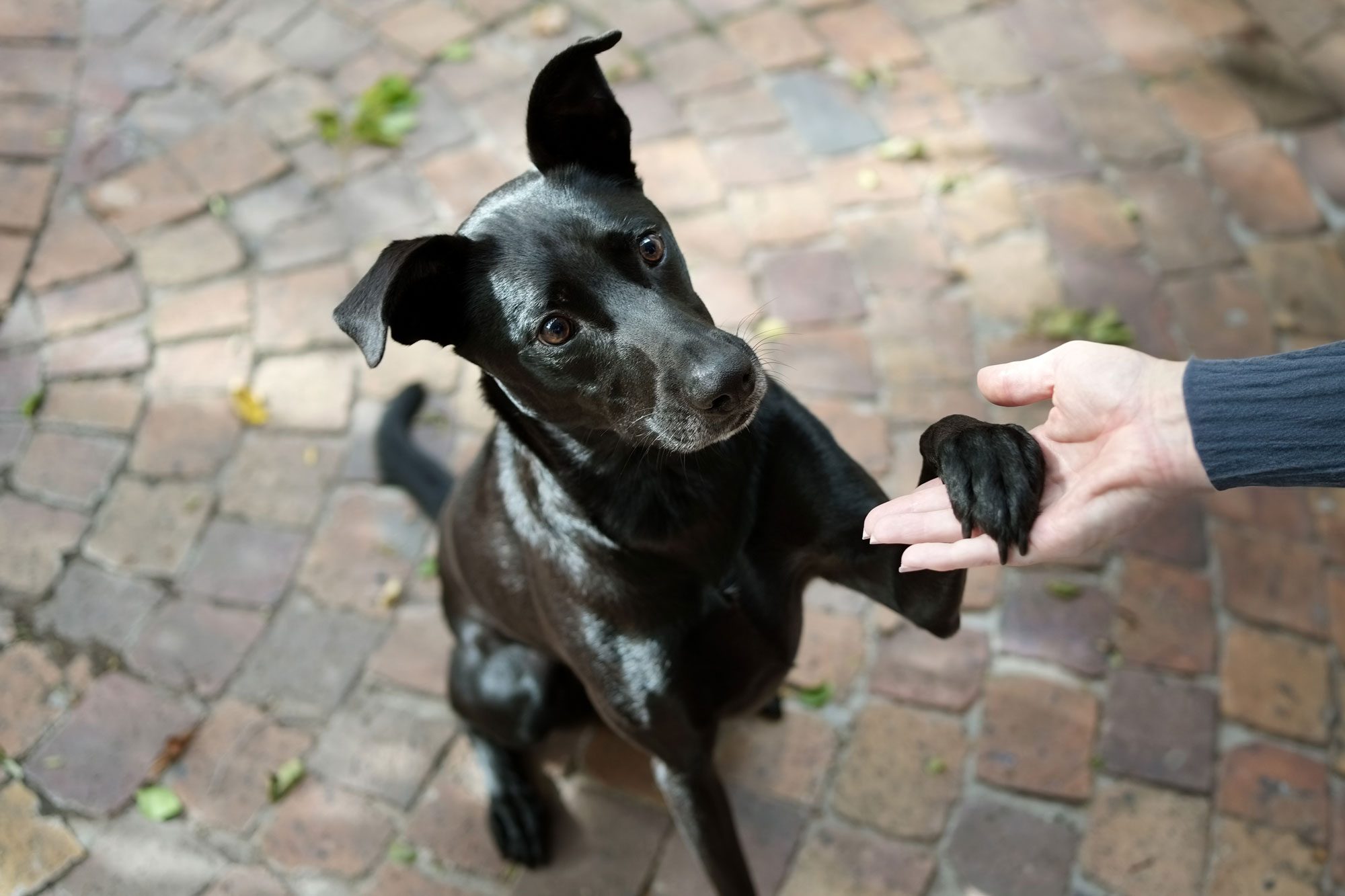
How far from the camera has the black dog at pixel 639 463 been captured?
2.18 meters

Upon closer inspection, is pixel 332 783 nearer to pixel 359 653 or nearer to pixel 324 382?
pixel 359 653

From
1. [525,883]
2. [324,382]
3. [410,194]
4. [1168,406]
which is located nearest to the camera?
[1168,406]

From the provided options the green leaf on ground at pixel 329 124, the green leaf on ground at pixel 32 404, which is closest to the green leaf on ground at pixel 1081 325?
the green leaf on ground at pixel 329 124

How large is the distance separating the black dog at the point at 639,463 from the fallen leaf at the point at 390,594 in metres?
1.03

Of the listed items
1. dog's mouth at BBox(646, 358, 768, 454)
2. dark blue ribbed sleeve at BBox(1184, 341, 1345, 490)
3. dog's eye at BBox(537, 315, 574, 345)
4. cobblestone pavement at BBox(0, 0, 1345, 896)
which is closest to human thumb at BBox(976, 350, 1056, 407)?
dark blue ribbed sleeve at BBox(1184, 341, 1345, 490)

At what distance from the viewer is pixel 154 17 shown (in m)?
5.29

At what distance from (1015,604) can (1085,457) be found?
4.95 ft

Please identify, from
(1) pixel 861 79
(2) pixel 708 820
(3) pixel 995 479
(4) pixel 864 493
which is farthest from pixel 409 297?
(1) pixel 861 79

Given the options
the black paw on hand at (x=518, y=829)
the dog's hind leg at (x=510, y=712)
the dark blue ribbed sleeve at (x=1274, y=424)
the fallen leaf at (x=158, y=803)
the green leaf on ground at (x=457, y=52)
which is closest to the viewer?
the dark blue ribbed sleeve at (x=1274, y=424)

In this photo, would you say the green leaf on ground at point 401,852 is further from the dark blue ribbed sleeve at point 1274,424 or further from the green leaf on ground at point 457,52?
the green leaf on ground at point 457,52

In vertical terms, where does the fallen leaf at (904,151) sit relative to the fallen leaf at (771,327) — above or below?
above

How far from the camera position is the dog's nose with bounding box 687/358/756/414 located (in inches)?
83.4

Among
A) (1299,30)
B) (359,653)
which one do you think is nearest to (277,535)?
(359,653)

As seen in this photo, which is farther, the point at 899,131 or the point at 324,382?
the point at 899,131
